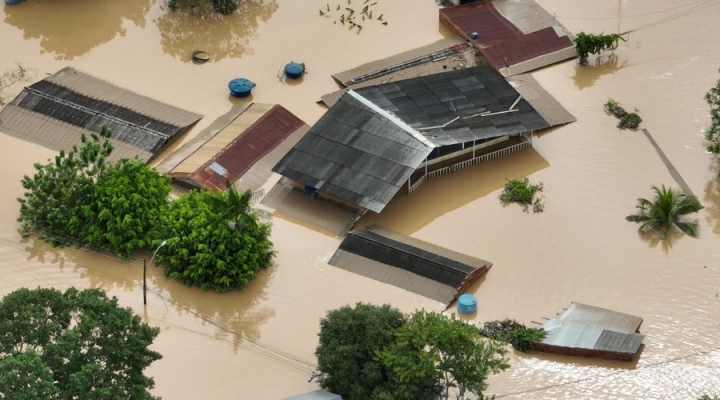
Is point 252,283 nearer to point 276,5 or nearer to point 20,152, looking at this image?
point 20,152

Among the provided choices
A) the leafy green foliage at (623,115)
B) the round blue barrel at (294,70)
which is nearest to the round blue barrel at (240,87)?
the round blue barrel at (294,70)

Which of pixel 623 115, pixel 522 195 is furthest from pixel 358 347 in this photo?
pixel 623 115

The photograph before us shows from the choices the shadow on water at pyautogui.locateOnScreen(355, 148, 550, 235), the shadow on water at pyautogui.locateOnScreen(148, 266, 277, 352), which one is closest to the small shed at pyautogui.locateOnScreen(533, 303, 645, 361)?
the shadow on water at pyautogui.locateOnScreen(355, 148, 550, 235)

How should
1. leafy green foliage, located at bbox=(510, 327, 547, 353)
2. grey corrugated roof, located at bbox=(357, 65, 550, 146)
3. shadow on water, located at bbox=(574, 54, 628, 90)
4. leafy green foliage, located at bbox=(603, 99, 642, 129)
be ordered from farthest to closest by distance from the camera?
shadow on water, located at bbox=(574, 54, 628, 90)
leafy green foliage, located at bbox=(603, 99, 642, 129)
grey corrugated roof, located at bbox=(357, 65, 550, 146)
leafy green foliage, located at bbox=(510, 327, 547, 353)

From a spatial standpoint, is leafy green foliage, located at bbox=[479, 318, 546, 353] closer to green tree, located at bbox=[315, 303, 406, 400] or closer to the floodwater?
the floodwater

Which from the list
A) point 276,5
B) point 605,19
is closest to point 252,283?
point 276,5

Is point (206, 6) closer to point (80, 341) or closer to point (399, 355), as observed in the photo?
point (399, 355)
